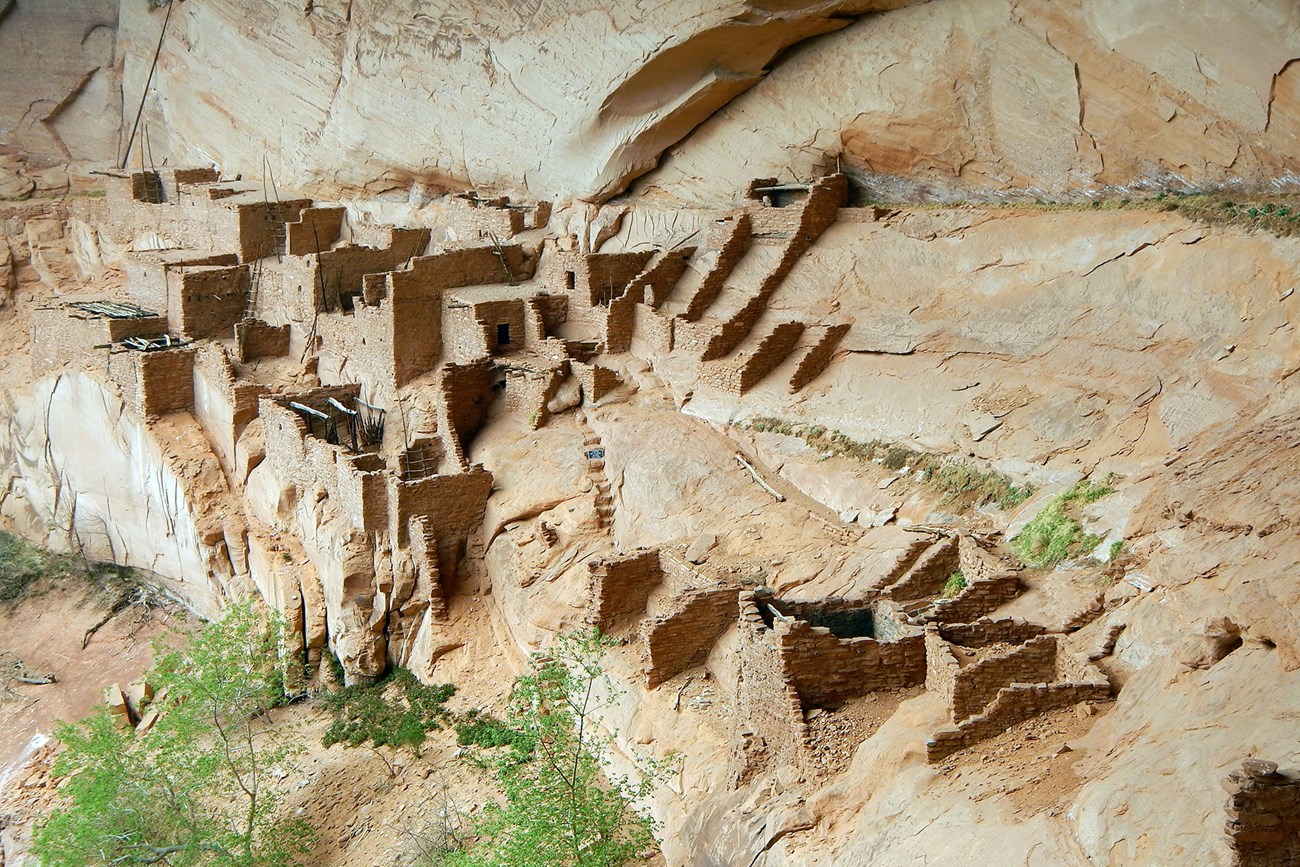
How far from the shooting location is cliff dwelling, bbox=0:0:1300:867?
12.4m

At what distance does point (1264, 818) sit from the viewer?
29.7 ft

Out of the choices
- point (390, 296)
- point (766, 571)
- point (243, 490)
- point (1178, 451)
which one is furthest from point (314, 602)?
point (1178, 451)

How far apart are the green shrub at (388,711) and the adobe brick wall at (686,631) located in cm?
392

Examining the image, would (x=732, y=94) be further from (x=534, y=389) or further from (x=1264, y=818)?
(x=1264, y=818)

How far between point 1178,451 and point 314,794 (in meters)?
10.9

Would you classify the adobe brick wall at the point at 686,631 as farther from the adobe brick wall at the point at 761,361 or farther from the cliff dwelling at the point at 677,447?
the adobe brick wall at the point at 761,361

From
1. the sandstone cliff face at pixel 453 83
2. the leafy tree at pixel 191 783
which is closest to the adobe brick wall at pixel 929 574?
the leafy tree at pixel 191 783

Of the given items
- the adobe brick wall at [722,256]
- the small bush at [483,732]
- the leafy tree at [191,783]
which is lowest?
the leafy tree at [191,783]

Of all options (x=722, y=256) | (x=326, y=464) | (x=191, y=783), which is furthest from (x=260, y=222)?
(x=191, y=783)

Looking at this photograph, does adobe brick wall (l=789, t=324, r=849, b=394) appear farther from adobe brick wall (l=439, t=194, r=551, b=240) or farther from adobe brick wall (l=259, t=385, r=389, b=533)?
adobe brick wall (l=439, t=194, r=551, b=240)

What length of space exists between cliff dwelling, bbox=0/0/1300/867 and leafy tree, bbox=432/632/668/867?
73 mm

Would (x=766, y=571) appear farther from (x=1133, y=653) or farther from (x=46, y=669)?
(x=46, y=669)

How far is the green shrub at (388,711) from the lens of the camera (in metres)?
18.3

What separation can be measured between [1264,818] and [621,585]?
890cm
